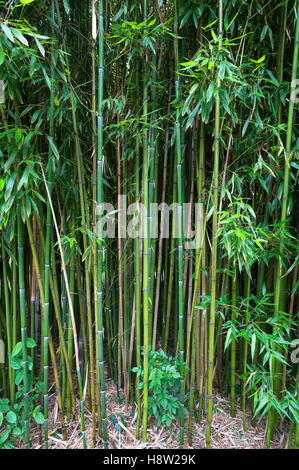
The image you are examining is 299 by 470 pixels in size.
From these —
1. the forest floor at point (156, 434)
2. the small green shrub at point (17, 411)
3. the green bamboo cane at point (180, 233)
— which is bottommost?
the forest floor at point (156, 434)

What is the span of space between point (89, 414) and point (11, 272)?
939 millimetres

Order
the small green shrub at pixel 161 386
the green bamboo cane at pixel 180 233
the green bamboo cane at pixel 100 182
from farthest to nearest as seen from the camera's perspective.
Answer: the small green shrub at pixel 161 386
the green bamboo cane at pixel 180 233
the green bamboo cane at pixel 100 182

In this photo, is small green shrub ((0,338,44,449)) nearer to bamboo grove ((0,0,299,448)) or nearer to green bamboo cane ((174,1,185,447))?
bamboo grove ((0,0,299,448))

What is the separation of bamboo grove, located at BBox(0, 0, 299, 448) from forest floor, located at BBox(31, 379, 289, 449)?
46 mm

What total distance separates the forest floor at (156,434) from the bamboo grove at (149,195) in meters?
0.05

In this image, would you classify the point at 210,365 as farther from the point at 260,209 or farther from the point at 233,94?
the point at 233,94

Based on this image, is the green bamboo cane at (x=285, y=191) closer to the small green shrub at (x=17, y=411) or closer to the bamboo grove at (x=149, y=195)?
the bamboo grove at (x=149, y=195)

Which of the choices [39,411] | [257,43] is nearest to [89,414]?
[39,411]

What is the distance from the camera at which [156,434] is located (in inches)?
68.8

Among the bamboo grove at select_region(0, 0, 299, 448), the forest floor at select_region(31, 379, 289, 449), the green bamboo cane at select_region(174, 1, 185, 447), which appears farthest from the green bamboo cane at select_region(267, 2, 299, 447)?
the green bamboo cane at select_region(174, 1, 185, 447)

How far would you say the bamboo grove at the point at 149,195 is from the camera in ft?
4.77

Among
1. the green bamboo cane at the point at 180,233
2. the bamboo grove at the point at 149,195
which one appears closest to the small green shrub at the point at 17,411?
the bamboo grove at the point at 149,195

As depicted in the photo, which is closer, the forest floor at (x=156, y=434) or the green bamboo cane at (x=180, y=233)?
the green bamboo cane at (x=180, y=233)

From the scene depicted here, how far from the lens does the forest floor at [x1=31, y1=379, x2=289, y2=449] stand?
1.71 m
